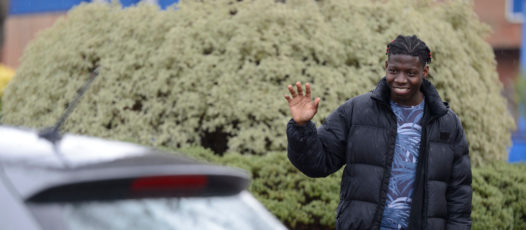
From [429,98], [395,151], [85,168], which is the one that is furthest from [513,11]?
[85,168]

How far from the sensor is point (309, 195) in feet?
16.7

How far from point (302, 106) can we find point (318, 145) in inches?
7.5

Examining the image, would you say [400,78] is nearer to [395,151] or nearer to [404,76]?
[404,76]

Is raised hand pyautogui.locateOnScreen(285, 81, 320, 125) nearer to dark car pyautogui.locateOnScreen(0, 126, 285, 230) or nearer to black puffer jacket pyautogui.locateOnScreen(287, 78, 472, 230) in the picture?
black puffer jacket pyautogui.locateOnScreen(287, 78, 472, 230)

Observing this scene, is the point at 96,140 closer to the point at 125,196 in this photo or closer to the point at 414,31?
the point at 125,196

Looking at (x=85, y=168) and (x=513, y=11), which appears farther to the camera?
(x=513, y=11)

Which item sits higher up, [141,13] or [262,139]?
[141,13]

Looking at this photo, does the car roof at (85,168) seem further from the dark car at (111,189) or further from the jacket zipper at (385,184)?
Result: the jacket zipper at (385,184)

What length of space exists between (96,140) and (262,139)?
10.7 feet

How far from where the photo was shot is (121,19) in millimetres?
6531

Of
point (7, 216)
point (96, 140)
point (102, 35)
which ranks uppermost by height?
point (102, 35)

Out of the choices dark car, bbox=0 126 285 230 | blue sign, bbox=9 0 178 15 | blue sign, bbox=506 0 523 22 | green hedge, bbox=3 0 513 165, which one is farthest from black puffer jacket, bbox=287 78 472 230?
blue sign, bbox=506 0 523 22

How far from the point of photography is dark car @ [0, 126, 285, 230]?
166cm

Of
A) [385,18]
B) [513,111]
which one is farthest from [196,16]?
[513,111]
